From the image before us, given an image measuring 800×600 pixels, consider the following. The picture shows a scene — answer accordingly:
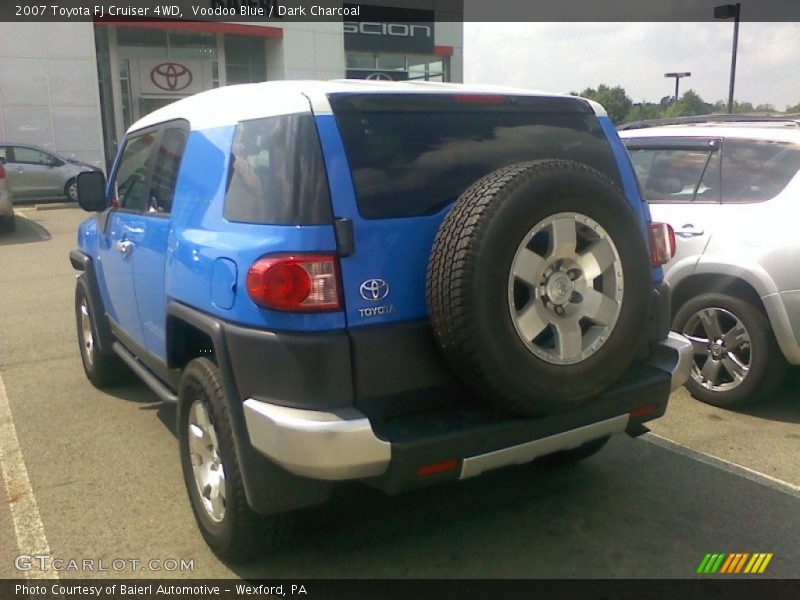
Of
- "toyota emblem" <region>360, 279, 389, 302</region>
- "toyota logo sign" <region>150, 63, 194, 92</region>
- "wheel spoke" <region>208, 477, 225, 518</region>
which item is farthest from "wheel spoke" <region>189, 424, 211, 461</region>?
"toyota logo sign" <region>150, 63, 194, 92</region>

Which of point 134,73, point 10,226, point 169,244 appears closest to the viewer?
point 169,244

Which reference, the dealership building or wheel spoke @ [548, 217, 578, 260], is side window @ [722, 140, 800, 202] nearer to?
wheel spoke @ [548, 217, 578, 260]

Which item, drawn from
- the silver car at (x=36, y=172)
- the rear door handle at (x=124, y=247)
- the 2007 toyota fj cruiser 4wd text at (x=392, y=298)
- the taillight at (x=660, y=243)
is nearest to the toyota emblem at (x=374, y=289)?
the 2007 toyota fj cruiser 4wd text at (x=392, y=298)

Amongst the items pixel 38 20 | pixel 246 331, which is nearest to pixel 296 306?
pixel 246 331

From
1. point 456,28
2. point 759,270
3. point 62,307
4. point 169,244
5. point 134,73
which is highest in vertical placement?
point 456,28

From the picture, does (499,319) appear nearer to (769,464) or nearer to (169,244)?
(169,244)

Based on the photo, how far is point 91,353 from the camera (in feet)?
17.5

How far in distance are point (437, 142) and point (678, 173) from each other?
10.3ft

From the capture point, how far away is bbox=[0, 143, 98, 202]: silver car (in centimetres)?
1909

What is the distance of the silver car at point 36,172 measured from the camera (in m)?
19.1

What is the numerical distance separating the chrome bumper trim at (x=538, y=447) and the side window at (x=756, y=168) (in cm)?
252

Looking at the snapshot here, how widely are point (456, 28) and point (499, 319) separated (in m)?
28.2

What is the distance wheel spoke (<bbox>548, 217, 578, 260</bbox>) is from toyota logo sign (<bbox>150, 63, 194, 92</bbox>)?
25648 millimetres

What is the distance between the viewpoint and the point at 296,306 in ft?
8.57
